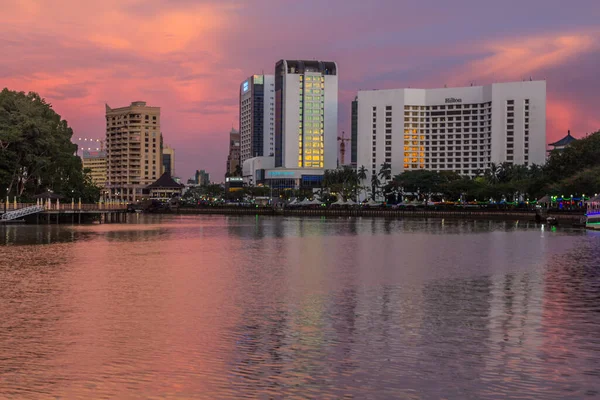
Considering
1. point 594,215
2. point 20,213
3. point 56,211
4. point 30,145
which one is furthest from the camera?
point 56,211

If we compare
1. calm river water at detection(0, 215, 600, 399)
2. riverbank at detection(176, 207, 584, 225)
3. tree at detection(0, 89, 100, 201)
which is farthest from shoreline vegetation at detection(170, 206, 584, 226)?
calm river water at detection(0, 215, 600, 399)

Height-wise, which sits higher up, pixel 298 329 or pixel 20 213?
pixel 20 213

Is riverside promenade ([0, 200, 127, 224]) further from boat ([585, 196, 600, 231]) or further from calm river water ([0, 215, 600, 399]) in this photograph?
boat ([585, 196, 600, 231])

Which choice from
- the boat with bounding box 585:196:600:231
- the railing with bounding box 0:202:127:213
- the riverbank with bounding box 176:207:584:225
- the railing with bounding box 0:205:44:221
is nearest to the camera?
the boat with bounding box 585:196:600:231

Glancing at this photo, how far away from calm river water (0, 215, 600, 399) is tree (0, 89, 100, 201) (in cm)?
5676

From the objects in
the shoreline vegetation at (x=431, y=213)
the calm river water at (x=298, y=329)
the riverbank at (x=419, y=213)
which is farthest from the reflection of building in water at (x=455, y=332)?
the riverbank at (x=419, y=213)

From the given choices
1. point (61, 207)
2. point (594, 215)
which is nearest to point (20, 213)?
point (61, 207)

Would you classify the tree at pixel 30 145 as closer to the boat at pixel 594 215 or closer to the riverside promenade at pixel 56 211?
the riverside promenade at pixel 56 211

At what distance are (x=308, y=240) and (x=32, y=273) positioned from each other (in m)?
41.4

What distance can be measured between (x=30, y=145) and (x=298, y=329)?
91686 millimetres

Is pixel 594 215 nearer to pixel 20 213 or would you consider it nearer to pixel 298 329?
pixel 20 213

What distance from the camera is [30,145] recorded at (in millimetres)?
107312

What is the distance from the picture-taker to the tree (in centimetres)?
10525

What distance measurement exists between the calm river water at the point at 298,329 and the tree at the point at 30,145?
56764 mm
